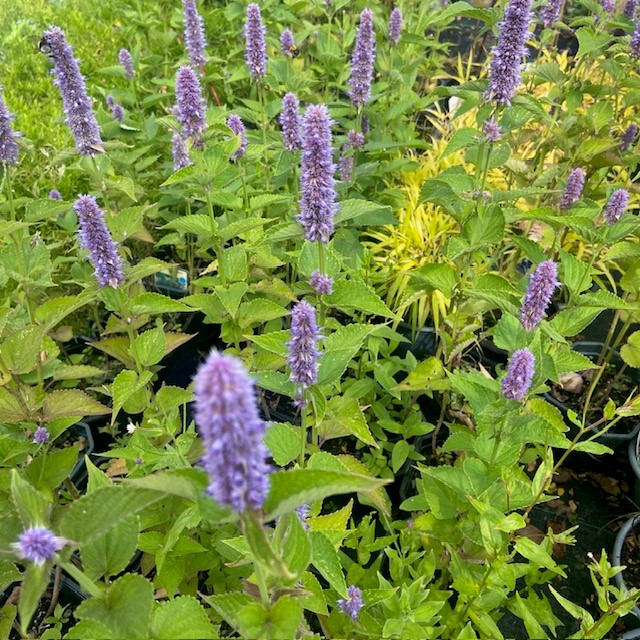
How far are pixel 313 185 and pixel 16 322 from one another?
156 centimetres

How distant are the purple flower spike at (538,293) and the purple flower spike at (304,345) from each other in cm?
80

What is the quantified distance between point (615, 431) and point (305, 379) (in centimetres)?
250

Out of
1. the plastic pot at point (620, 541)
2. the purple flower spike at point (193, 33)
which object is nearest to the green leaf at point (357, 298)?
the plastic pot at point (620, 541)

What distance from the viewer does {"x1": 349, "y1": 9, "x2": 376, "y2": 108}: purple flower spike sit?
118 inches

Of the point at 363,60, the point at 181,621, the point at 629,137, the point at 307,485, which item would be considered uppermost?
the point at 363,60

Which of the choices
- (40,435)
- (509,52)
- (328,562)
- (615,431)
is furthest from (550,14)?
(40,435)

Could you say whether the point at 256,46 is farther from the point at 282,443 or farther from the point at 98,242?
the point at 282,443

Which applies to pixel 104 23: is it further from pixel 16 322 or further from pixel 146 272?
pixel 146 272

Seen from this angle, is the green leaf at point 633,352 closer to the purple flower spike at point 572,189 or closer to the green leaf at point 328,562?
the purple flower spike at point 572,189

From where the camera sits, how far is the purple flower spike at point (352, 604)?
5.30 feet

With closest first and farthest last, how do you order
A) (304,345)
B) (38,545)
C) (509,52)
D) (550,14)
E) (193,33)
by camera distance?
1. (38,545)
2. (304,345)
3. (509,52)
4. (193,33)
5. (550,14)

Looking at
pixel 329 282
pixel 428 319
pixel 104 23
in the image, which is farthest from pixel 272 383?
pixel 104 23

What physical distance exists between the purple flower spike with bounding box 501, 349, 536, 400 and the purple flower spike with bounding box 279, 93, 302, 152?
1.42 meters

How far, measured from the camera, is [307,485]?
86 centimetres
